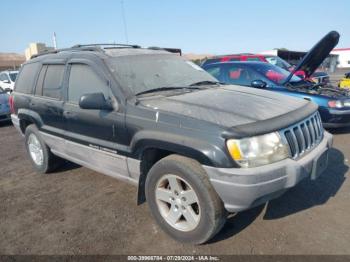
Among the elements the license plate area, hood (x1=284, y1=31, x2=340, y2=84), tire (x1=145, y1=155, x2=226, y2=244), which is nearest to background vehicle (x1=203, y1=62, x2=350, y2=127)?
hood (x1=284, y1=31, x2=340, y2=84)

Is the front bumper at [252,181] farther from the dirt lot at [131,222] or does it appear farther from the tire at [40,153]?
the tire at [40,153]

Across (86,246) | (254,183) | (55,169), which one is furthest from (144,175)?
(55,169)

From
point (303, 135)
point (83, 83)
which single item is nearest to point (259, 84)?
point (303, 135)

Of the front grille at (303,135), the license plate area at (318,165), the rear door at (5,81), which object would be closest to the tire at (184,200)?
the front grille at (303,135)

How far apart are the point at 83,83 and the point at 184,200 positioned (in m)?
1.90

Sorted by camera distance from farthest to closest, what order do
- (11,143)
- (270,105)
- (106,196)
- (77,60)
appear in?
(11,143)
(106,196)
(77,60)
(270,105)

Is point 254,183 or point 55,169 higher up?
point 254,183

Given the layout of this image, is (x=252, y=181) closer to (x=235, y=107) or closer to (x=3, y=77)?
(x=235, y=107)

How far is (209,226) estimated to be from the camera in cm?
276

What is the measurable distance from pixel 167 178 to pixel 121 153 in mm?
663

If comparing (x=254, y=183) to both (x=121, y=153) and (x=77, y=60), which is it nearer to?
(x=121, y=153)

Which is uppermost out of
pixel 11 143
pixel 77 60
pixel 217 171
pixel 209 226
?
pixel 77 60

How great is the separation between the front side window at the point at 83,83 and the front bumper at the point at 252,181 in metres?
1.59

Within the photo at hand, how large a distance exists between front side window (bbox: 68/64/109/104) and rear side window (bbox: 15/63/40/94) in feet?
3.89
